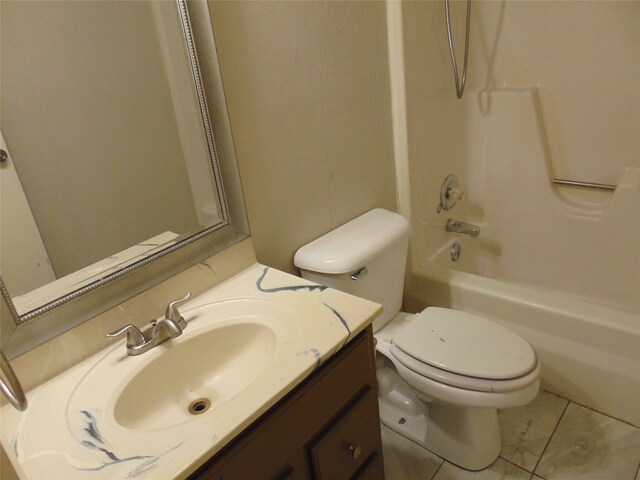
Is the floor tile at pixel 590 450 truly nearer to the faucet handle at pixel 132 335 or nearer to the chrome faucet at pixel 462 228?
the chrome faucet at pixel 462 228

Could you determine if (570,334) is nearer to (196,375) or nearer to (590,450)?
(590,450)

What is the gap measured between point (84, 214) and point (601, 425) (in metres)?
1.69

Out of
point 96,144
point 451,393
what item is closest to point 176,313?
point 96,144

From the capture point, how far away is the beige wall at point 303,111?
116 cm

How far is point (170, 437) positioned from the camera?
0.73 metres

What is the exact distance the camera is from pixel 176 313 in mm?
996

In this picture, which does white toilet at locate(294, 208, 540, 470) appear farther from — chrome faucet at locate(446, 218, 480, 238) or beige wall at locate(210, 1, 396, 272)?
chrome faucet at locate(446, 218, 480, 238)

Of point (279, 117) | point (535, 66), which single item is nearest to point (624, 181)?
point (535, 66)

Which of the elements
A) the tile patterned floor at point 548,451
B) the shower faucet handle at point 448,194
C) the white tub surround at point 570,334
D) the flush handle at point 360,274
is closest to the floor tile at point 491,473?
the tile patterned floor at point 548,451

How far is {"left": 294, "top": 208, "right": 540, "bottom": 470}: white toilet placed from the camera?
4.09 feet

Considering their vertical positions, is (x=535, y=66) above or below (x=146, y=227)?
above

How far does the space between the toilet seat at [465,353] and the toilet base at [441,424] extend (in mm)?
183

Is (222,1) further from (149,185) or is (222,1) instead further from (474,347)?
(474,347)

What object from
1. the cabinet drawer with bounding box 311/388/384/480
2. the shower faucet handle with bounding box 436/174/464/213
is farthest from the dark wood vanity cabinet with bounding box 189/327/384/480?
the shower faucet handle with bounding box 436/174/464/213
